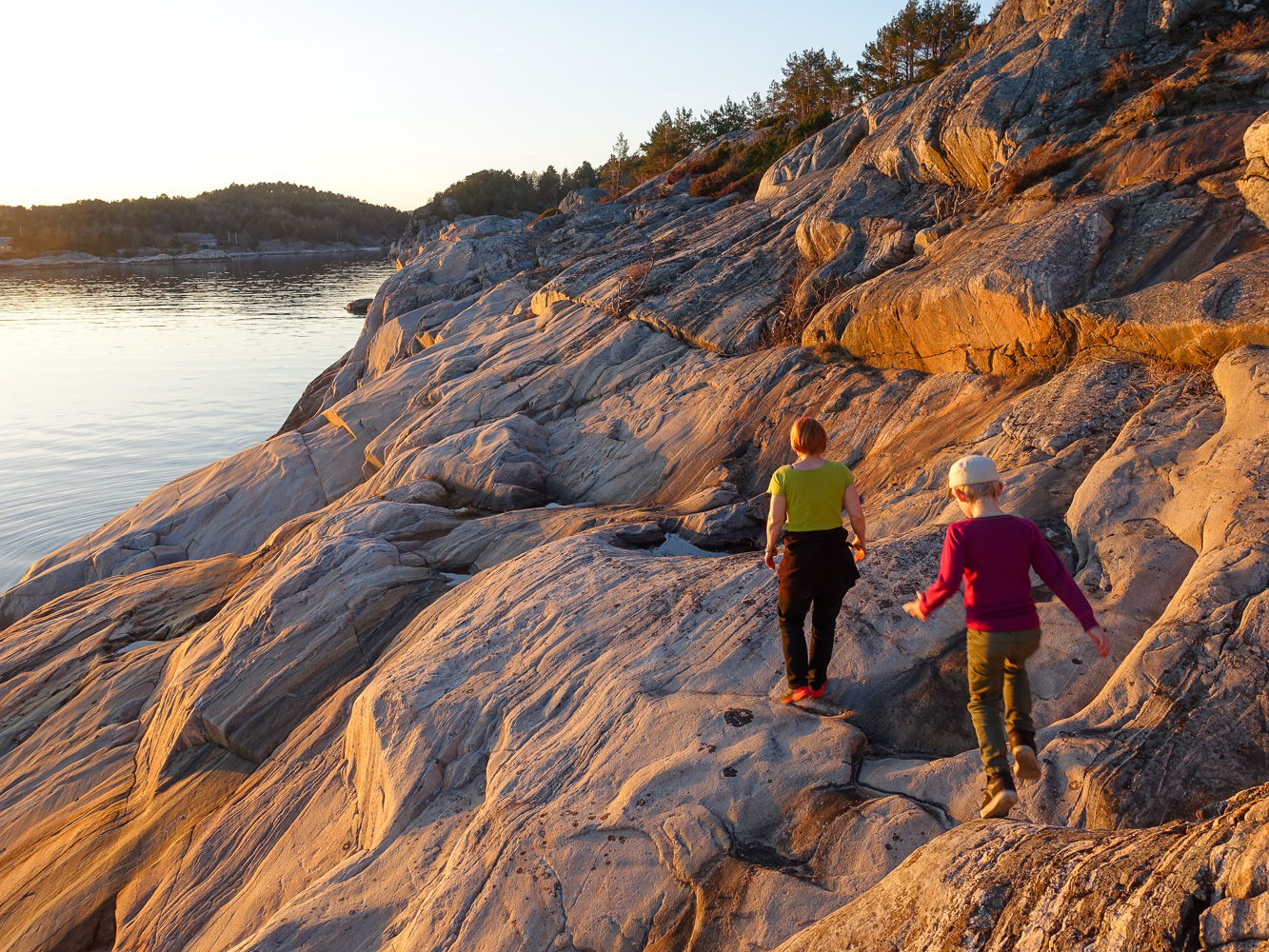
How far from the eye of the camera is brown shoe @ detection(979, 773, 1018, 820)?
4355 millimetres

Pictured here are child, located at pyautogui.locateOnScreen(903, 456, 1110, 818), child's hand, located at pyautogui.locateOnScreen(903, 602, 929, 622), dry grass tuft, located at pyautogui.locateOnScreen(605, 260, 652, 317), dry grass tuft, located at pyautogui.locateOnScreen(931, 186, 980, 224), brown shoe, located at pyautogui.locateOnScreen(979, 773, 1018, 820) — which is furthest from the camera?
dry grass tuft, located at pyautogui.locateOnScreen(605, 260, 652, 317)

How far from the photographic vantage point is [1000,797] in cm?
436

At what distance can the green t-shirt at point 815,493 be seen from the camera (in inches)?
224

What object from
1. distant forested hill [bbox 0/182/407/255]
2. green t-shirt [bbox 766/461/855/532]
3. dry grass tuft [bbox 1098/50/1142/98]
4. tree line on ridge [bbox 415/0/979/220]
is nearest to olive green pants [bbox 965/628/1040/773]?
green t-shirt [bbox 766/461/855/532]

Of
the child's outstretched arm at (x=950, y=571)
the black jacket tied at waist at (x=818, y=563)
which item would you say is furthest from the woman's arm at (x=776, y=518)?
the child's outstretched arm at (x=950, y=571)

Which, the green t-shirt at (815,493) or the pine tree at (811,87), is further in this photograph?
the pine tree at (811,87)

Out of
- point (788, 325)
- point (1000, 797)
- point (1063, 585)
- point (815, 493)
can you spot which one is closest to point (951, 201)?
point (788, 325)

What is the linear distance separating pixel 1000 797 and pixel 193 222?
14378cm

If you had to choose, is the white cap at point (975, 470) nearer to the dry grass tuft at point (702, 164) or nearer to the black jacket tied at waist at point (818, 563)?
the black jacket tied at waist at point (818, 563)

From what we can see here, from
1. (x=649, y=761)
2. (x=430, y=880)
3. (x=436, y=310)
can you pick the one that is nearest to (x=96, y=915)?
(x=430, y=880)

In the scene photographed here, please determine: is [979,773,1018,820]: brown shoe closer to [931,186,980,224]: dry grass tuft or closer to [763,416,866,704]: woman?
[763,416,866,704]: woman

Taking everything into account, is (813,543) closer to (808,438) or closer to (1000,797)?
(808,438)

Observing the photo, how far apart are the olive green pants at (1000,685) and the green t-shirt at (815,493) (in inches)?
56.1

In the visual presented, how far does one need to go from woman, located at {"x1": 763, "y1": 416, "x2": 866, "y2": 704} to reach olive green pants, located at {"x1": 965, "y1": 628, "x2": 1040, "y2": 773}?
1.33 meters
